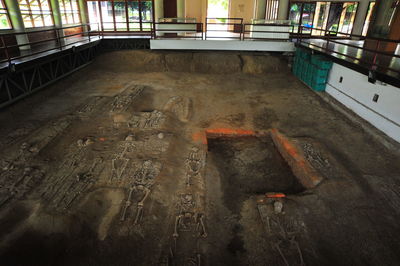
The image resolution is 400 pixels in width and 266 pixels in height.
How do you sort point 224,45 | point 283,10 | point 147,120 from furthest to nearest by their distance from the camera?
point 283,10 < point 224,45 < point 147,120

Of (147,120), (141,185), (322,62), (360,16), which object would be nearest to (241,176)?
(141,185)

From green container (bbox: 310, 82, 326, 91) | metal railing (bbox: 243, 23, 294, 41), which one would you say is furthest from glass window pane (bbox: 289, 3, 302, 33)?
green container (bbox: 310, 82, 326, 91)

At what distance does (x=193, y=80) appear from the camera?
13.0 metres

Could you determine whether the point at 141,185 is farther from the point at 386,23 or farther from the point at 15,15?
the point at 386,23

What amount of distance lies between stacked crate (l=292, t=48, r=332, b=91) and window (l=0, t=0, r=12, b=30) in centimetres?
1299

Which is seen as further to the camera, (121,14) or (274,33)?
(121,14)

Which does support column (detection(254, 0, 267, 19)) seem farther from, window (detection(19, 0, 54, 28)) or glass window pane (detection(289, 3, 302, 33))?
window (detection(19, 0, 54, 28))

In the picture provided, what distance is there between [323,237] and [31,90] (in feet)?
33.6

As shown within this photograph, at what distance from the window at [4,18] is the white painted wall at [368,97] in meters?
13.5

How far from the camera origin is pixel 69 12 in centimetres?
1572

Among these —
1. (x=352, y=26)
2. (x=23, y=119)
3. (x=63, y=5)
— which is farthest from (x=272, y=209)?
(x=63, y=5)

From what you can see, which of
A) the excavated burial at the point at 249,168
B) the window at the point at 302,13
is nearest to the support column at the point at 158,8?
the window at the point at 302,13

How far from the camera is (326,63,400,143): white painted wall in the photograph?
691cm

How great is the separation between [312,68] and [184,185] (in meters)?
8.66
